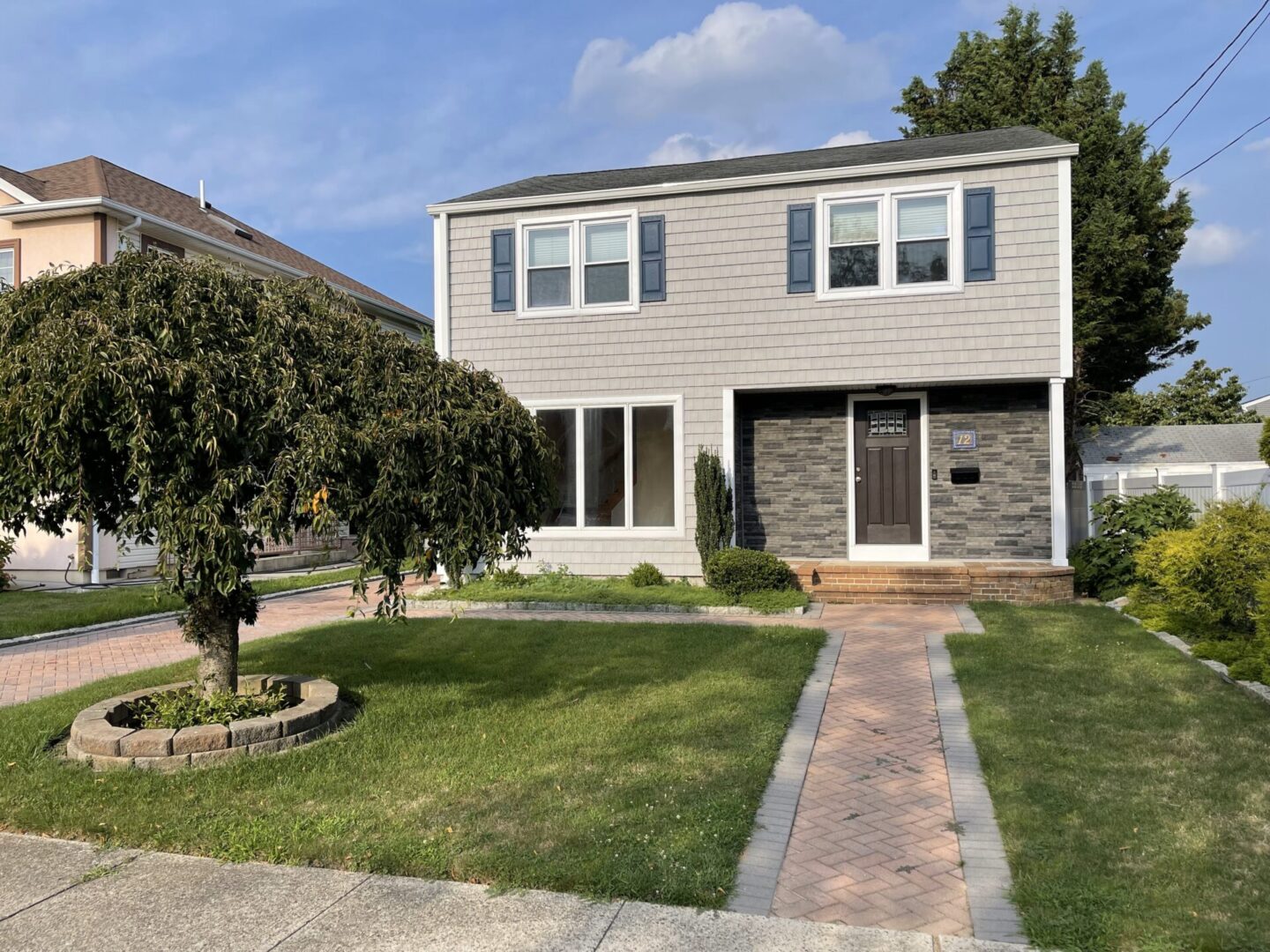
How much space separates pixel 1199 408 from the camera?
99.5 ft

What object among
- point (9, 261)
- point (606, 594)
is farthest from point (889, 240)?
point (9, 261)

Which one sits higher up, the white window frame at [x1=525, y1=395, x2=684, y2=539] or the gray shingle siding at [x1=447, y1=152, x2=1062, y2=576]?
the gray shingle siding at [x1=447, y1=152, x2=1062, y2=576]

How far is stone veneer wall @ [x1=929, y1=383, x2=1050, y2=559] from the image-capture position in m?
11.7

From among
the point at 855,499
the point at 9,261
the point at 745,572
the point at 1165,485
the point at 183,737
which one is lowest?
the point at 183,737

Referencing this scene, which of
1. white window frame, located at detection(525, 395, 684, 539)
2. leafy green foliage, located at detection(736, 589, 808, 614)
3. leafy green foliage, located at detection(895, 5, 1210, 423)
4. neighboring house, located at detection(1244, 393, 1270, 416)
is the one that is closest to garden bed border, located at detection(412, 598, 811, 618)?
leafy green foliage, located at detection(736, 589, 808, 614)

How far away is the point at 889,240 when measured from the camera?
11492mm

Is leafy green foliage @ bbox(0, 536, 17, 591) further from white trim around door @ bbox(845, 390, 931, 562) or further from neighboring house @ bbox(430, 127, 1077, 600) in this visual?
white trim around door @ bbox(845, 390, 931, 562)

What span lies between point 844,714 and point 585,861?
291 cm

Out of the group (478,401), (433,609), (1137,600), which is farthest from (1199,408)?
(478,401)

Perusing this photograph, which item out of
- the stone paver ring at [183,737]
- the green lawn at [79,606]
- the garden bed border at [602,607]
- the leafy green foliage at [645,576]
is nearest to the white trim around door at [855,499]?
the garden bed border at [602,607]

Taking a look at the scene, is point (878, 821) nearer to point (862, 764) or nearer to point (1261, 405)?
point (862, 764)

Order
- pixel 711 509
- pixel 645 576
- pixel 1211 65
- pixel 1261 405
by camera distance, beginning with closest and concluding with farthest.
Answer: pixel 711 509 → pixel 645 576 → pixel 1211 65 → pixel 1261 405

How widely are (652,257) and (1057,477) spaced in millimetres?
6145

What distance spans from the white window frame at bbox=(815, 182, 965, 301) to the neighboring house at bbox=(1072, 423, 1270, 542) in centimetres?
405
